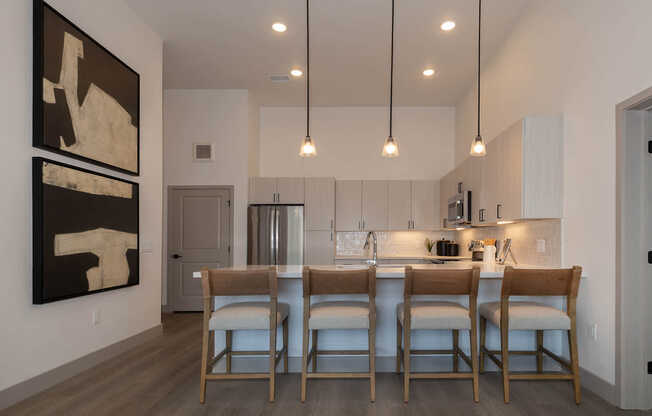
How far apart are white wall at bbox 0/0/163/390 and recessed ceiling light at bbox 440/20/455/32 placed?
10.3ft

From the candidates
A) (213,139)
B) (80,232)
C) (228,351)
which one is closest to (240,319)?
(228,351)

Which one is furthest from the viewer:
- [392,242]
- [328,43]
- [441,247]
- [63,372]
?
[392,242]

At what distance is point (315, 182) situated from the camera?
6.29m

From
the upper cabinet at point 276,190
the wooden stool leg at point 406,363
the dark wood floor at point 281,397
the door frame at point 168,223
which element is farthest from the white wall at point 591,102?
the door frame at point 168,223

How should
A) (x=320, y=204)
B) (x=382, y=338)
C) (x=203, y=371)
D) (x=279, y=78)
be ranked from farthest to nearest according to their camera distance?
1. (x=320, y=204)
2. (x=279, y=78)
3. (x=382, y=338)
4. (x=203, y=371)

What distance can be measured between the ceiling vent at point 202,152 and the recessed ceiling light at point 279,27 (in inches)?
92.8

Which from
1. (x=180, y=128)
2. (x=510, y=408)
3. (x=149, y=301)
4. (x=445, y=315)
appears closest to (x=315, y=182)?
(x=180, y=128)

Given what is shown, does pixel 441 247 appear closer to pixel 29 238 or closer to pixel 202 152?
pixel 202 152

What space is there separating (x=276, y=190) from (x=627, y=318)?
15.0 ft

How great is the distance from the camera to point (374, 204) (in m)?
6.52

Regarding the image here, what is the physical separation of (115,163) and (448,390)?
3324 mm

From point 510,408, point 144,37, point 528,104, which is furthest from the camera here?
point 144,37

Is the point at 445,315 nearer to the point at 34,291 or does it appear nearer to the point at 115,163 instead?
the point at 34,291

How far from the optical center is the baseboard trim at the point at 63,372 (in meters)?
2.63
